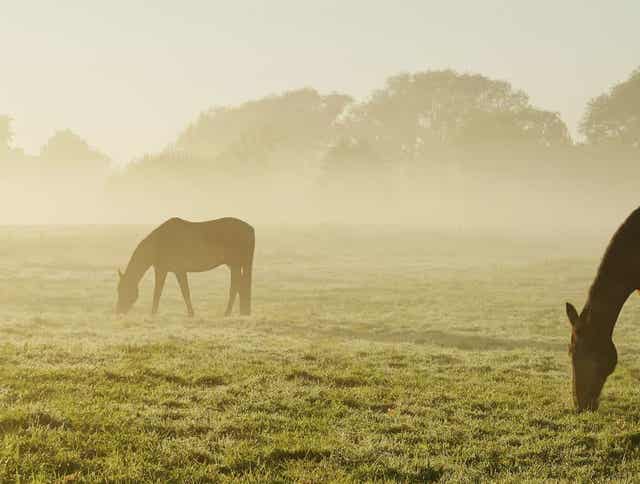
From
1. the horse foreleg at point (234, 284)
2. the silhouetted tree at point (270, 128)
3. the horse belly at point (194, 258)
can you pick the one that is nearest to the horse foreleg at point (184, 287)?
the horse belly at point (194, 258)

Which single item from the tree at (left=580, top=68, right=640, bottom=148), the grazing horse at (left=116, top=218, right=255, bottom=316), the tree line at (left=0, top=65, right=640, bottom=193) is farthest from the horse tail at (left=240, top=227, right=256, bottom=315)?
the tree at (left=580, top=68, right=640, bottom=148)

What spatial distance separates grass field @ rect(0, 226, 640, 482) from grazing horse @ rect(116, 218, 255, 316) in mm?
1140

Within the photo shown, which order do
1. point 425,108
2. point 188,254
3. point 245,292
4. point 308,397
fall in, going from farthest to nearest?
point 425,108
point 245,292
point 188,254
point 308,397

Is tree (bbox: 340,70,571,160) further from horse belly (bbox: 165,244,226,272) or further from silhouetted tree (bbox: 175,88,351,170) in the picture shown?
horse belly (bbox: 165,244,226,272)

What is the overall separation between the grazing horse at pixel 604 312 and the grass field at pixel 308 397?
0.68 meters

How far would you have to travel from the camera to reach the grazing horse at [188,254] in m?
19.8

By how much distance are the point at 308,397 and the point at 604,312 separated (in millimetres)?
4172

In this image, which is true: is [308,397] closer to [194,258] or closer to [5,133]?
[194,258]

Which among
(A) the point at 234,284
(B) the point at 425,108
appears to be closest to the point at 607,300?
(A) the point at 234,284

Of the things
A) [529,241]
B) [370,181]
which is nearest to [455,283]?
[529,241]

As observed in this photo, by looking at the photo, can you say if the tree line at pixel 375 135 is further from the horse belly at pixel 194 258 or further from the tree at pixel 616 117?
the horse belly at pixel 194 258

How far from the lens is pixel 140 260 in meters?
19.9

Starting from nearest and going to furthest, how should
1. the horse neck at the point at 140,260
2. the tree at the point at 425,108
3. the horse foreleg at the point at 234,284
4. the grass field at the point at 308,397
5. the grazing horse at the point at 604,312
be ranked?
the grass field at the point at 308,397 < the grazing horse at the point at 604,312 < the horse neck at the point at 140,260 < the horse foreleg at the point at 234,284 < the tree at the point at 425,108

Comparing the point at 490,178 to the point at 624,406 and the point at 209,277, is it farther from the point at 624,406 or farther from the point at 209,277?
the point at 624,406
